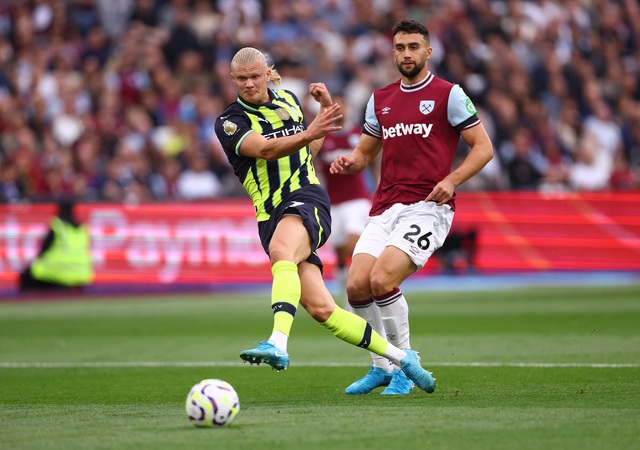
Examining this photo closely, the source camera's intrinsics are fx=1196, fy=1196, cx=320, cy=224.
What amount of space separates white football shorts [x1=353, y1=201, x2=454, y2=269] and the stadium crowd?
10357 mm

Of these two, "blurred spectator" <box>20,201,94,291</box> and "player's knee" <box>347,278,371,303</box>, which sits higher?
"player's knee" <box>347,278,371,303</box>

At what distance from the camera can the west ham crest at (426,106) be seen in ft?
27.0

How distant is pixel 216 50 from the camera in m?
22.3

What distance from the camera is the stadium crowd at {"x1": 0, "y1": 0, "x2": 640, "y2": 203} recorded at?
20156 mm

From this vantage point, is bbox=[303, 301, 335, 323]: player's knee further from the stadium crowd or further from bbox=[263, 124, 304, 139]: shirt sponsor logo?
the stadium crowd

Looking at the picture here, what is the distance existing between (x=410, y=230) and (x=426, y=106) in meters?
0.87

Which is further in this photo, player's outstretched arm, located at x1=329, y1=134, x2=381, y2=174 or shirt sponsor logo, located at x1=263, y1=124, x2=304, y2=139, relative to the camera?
player's outstretched arm, located at x1=329, y1=134, x2=381, y2=174

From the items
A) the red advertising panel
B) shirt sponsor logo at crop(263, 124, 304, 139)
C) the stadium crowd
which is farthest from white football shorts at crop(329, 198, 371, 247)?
shirt sponsor logo at crop(263, 124, 304, 139)

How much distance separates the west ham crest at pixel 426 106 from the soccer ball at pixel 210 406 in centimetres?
276

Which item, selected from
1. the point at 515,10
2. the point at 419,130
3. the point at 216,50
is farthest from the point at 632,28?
the point at 419,130

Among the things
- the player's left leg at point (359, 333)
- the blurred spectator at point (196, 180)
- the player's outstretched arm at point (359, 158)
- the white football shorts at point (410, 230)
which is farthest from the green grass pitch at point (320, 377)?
the blurred spectator at point (196, 180)

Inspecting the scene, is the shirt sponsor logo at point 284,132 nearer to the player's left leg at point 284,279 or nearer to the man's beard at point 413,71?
the player's left leg at point 284,279

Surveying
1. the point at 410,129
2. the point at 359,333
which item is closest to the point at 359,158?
the point at 410,129

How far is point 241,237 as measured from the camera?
19.2 meters
